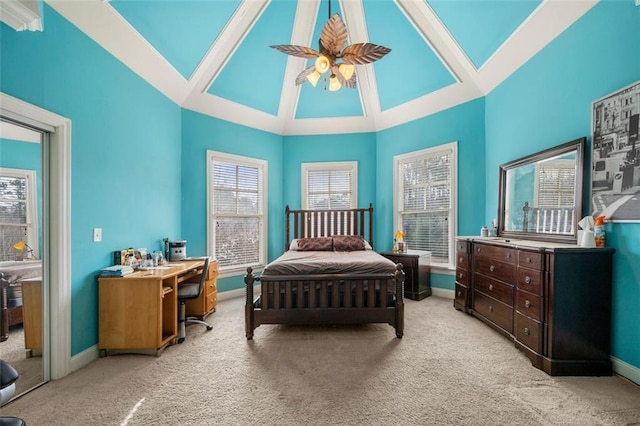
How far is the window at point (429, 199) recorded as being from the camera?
4840mm

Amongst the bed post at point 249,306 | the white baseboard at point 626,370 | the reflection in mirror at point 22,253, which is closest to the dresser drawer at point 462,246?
the white baseboard at point 626,370

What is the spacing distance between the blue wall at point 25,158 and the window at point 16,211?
26 millimetres

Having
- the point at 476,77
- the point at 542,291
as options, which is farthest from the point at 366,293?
the point at 476,77

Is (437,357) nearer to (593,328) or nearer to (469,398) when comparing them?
(469,398)

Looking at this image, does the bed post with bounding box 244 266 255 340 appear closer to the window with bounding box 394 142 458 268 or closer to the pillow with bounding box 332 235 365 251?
the pillow with bounding box 332 235 365 251

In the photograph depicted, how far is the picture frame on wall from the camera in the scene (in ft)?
7.54

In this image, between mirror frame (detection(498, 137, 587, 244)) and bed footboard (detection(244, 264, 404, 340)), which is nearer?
mirror frame (detection(498, 137, 587, 244))

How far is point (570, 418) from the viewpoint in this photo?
1.91 meters

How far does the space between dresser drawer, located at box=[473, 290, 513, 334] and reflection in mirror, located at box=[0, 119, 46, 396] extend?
186 inches

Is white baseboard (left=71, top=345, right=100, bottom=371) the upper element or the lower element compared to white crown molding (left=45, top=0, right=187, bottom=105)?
lower

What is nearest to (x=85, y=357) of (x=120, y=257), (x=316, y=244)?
(x=120, y=257)

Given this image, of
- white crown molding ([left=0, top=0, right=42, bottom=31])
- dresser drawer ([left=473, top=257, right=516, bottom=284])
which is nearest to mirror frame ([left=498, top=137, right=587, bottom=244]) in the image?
dresser drawer ([left=473, top=257, right=516, bottom=284])

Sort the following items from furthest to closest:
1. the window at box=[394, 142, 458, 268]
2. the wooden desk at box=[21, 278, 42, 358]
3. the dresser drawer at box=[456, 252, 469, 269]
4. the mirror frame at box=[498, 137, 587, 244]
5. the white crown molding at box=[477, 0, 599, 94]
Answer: the window at box=[394, 142, 458, 268] → the dresser drawer at box=[456, 252, 469, 269] → the white crown molding at box=[477, 0, 599, 94] → the mirror frame at box=[498, 137, 587, 244] → the wooden desk at box=[21, 278, 42, 358]

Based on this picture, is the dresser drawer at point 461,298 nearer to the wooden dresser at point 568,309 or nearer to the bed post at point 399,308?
the wooden dresser at point 568,309
